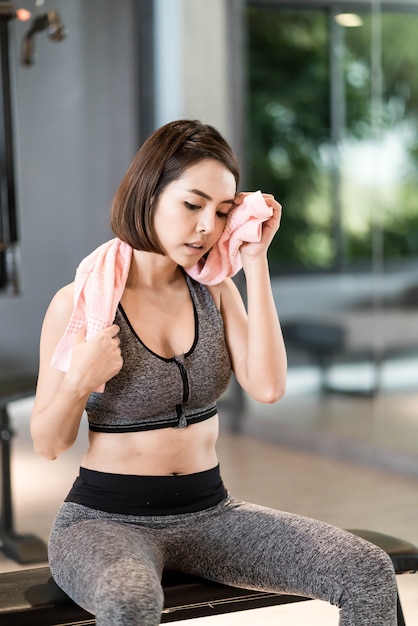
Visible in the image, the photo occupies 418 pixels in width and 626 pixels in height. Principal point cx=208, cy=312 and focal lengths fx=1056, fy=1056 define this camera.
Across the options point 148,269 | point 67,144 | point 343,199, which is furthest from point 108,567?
point 67,144

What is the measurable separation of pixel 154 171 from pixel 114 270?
7.5 inches

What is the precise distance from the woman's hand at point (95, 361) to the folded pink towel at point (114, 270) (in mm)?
36

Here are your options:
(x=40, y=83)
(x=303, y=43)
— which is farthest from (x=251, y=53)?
(x=40, y=83)

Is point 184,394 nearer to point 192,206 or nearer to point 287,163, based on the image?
point 192,206

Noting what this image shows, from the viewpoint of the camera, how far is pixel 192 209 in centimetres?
183

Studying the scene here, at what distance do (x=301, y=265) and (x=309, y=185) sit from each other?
369 mm

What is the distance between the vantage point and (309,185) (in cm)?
477

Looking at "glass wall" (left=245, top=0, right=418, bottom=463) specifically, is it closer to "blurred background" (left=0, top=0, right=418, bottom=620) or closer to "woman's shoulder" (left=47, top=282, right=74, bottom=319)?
"blurred background" (left=0, top=0, right=418, bottom=620)

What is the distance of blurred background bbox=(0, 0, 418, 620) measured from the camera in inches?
168

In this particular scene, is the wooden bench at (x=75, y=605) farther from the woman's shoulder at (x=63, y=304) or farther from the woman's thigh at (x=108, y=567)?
the woman's shoulder at (x=63, y=304)

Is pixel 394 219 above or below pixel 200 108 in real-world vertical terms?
below

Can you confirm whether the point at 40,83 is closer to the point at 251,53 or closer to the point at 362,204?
the point at 251,53

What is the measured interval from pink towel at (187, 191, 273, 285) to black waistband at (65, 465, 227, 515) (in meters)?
0.38

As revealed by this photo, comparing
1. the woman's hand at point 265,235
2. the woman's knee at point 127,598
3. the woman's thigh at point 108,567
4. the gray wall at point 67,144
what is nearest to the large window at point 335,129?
the gray wall at point 67,144
